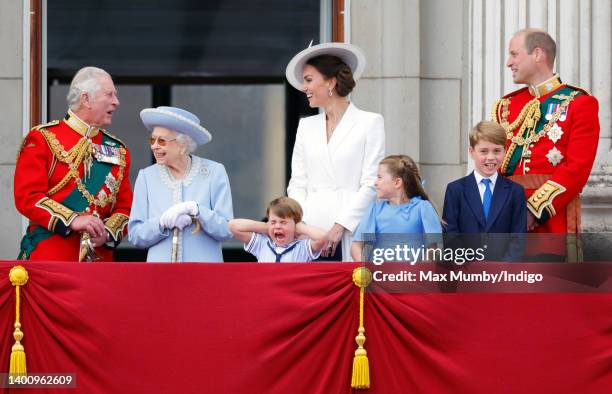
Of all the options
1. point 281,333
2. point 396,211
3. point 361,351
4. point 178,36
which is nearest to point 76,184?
point 281,333

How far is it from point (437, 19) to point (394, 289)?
3910mm

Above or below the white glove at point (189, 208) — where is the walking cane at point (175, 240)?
below

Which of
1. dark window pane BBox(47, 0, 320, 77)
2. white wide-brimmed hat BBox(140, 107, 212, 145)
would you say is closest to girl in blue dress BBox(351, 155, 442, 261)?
white wide-brimmed hat BBox(140, 107, 212, 145)

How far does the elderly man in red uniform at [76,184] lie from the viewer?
8688 mm

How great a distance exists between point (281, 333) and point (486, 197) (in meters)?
1.38

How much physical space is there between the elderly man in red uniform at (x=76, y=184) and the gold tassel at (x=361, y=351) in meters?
1.69

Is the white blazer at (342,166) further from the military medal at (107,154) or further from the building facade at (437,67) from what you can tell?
the building facade at (437,67)

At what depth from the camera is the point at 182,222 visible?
8.36 meters

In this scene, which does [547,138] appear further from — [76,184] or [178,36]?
[178,36]

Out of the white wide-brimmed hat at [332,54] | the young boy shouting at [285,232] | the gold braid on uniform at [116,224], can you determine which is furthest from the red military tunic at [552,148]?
the gold braid on uniform at [116,224]

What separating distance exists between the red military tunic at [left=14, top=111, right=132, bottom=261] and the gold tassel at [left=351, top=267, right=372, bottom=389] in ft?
5.53

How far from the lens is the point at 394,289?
7754 millimetres

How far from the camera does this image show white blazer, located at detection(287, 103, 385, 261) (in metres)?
8.54

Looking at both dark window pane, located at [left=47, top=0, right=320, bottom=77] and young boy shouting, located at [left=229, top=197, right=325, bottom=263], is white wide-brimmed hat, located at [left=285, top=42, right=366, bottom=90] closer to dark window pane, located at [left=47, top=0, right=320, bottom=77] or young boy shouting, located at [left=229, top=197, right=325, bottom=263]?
young boy shouting, located at [left=229, top=197, right=325, bottom=263]
